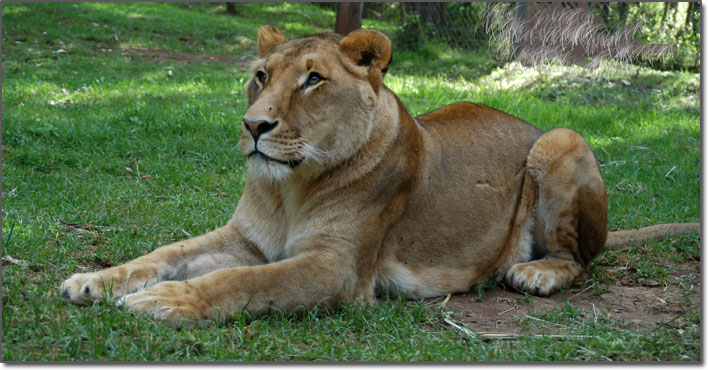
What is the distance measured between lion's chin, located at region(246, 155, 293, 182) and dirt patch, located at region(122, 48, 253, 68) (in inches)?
292

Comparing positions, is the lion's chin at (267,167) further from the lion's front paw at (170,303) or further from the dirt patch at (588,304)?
the dirt patch at (588,304)

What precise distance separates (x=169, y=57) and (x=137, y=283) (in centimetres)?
800

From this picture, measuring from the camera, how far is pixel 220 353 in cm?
269

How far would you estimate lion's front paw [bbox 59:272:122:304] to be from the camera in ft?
10.4

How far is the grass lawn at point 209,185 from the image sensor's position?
2918mm

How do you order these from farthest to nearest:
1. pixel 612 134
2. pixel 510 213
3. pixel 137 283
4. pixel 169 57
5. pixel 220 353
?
1. pixel 169 57
2. pixel 612 134
3. pixel 510 213
4. pixel 137 283
5. pixel 220 353

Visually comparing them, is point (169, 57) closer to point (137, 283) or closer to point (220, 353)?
point (137, 283)

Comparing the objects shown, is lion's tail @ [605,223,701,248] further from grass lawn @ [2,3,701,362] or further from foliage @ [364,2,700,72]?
foliage @ [364,2,700,72]

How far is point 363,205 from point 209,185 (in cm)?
239

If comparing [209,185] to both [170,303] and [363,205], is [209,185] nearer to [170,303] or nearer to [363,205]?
[363,205]

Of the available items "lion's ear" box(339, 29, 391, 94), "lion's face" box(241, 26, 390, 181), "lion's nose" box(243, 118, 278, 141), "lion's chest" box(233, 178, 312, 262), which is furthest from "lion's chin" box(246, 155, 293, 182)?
"lion's ear" box(339, 29, 391, 94)

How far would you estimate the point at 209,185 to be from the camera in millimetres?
5750

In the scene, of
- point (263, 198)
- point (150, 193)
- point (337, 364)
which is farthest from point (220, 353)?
point (150, 193)

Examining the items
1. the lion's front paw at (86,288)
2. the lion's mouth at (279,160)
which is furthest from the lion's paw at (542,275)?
the lion's front paw at (86,288)
